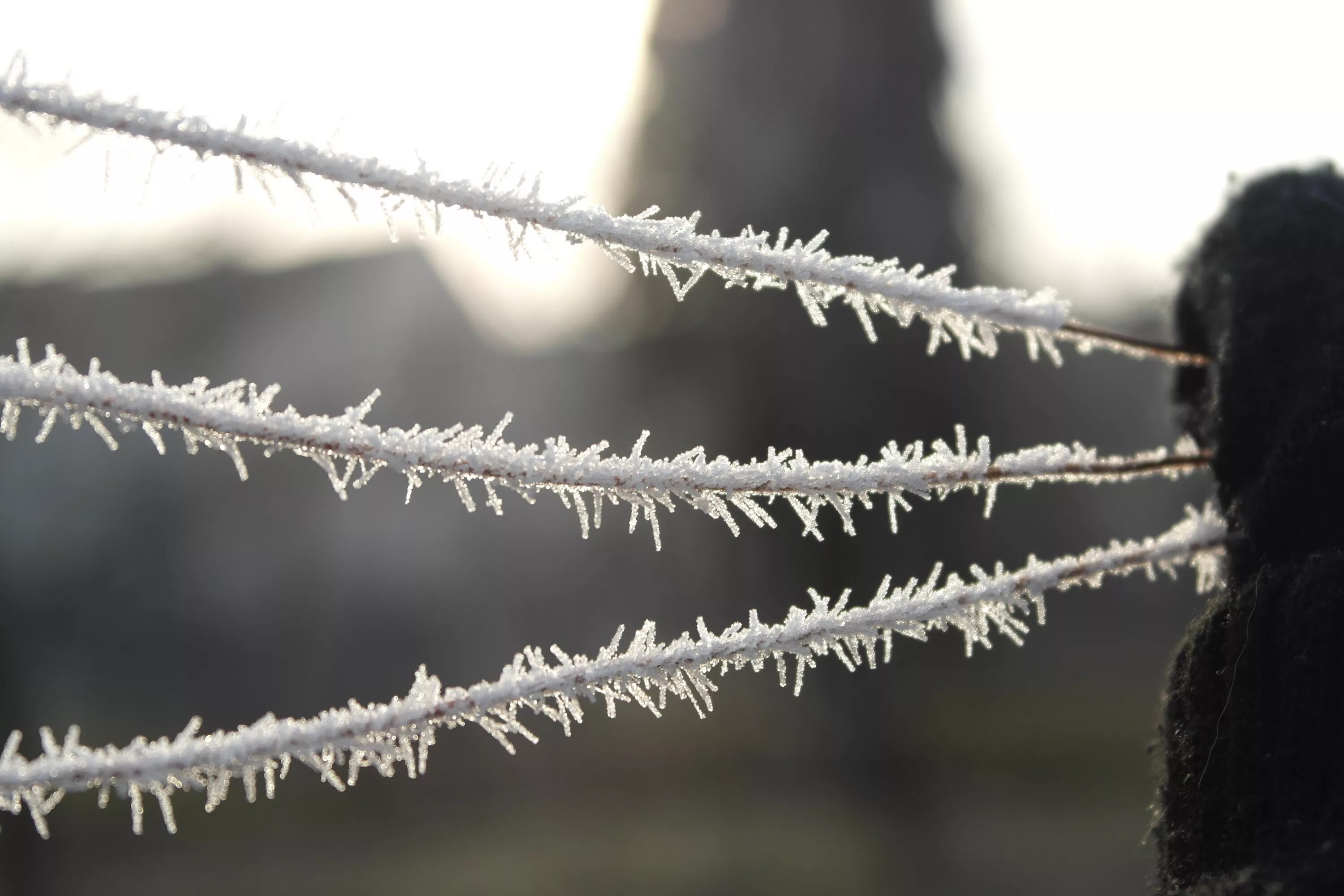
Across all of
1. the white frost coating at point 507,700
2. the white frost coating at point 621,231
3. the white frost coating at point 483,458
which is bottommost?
the white frost coating at point 507,700

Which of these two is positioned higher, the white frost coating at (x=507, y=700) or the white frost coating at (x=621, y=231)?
the white frost coating at (x=621, y=231)

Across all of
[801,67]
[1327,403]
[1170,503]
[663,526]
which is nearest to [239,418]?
[1327,403]

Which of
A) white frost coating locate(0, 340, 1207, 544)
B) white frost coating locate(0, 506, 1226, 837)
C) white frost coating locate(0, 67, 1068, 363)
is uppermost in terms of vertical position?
white frost coating locate(0, 67, 1068, 363)

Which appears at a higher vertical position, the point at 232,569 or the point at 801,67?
the point at 801,67

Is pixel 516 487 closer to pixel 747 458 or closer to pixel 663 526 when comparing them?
pixel 747 458

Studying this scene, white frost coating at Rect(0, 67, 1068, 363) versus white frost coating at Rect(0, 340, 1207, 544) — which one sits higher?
white frost coating at Rect(0, 67, 1068, 363)
